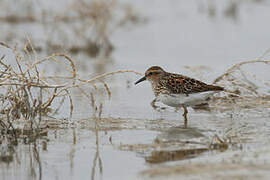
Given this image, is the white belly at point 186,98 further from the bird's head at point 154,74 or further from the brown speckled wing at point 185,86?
the bird's head at point 154,74

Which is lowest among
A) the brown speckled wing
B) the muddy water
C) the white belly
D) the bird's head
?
the muddy water

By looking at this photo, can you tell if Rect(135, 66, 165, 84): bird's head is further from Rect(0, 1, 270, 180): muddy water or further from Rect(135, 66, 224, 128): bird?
Rect(0, 1, 270, 180): muddy water

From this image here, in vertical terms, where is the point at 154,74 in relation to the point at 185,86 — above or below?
above

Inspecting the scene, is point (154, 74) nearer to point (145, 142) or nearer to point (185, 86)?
point (185, 86)

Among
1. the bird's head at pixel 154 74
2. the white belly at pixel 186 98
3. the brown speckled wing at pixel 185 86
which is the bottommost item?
the white belly at pixel 186 98

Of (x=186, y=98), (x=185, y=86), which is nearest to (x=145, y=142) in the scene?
(x=186, y=98)

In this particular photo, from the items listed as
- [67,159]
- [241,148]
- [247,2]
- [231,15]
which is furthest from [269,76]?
[247,2]

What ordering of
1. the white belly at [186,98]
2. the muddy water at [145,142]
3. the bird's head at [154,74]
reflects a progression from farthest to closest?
the bird's head at [154,74] < the white belly at [186,98] < the muddy water at [145,142]

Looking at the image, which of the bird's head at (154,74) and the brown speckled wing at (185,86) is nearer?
the brown speckled wing at (185,86)

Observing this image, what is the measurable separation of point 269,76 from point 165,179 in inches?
264

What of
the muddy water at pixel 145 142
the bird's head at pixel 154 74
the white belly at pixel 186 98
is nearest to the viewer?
the muddy water at pixel 145 142

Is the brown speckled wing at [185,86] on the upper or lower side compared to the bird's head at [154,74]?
lower

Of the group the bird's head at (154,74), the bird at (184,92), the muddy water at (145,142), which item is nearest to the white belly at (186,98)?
the bird at (184,92)

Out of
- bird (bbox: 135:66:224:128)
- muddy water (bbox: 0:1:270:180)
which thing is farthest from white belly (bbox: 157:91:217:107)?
muddy water (bbox: 0:1:270:180)
